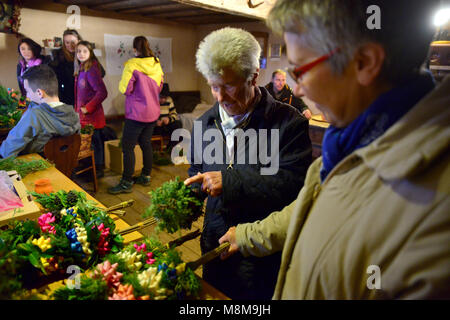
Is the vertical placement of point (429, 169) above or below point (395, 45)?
below

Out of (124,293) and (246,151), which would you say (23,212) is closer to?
(124,293)

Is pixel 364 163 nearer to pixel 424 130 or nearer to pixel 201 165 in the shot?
pixel 424 130

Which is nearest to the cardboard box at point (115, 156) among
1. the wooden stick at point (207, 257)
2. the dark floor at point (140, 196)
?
the dark floor at point (140, 196)

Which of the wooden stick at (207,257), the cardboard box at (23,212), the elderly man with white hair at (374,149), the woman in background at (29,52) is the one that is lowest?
the wooden stick at (207,257)

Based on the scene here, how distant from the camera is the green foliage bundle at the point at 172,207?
123cm

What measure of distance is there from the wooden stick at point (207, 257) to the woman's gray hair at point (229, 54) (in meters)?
0.76

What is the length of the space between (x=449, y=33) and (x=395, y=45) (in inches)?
167

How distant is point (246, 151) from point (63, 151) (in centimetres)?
229

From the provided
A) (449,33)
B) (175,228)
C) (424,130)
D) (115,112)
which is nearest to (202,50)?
(175,228)

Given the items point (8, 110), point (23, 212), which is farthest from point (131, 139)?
point (23, 212)

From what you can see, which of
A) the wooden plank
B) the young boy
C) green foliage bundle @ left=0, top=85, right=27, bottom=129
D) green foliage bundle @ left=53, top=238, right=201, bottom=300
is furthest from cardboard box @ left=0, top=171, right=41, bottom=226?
the wooden plank

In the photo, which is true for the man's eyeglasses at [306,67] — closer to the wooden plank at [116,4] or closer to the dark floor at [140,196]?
the dark floor at [140,196]

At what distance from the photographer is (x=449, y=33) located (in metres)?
3.78

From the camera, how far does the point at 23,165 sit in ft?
7.45
